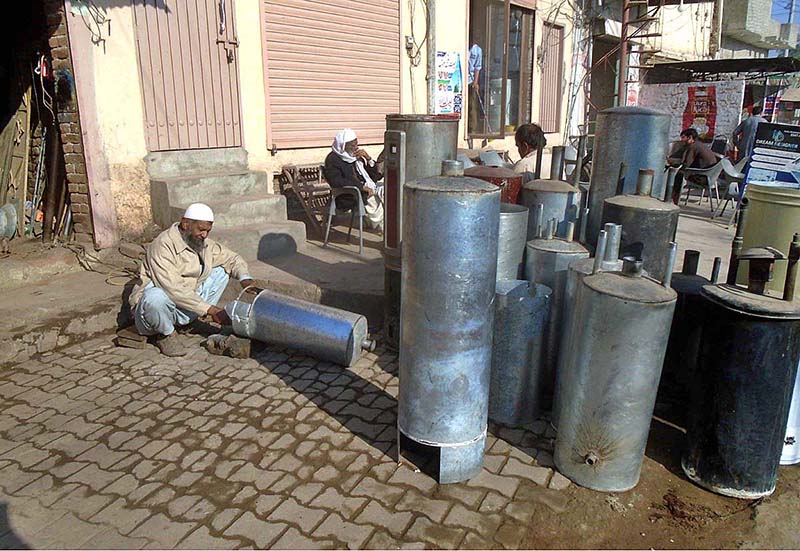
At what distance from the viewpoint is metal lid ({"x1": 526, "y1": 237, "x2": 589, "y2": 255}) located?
3578 mm

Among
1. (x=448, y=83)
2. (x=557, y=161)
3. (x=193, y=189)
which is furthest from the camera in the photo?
(x=448, y=83)

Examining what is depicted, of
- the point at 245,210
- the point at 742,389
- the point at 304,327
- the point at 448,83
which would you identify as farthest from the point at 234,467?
the point at 448,83

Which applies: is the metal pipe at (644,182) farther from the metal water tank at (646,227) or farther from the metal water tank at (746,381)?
the metal water tank at (746,381)

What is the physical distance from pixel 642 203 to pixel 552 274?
27.9 inches

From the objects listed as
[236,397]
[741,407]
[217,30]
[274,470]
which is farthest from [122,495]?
[217,30]

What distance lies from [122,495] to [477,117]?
32.3ft

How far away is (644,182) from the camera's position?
3.77m

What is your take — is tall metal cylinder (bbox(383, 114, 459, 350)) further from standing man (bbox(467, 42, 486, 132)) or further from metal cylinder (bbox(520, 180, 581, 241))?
standing man (bbox(467, 42, 486, 132))

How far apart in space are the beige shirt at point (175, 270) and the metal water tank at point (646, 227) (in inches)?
120

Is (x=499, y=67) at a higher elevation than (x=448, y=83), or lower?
higher

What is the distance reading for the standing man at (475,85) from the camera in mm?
10976

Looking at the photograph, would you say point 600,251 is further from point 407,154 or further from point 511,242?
point 407,154

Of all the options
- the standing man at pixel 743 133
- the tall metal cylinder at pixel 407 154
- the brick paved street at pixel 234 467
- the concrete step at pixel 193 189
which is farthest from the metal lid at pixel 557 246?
the standing man at pixel 743 133

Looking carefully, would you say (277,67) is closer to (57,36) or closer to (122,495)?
(57,36)
